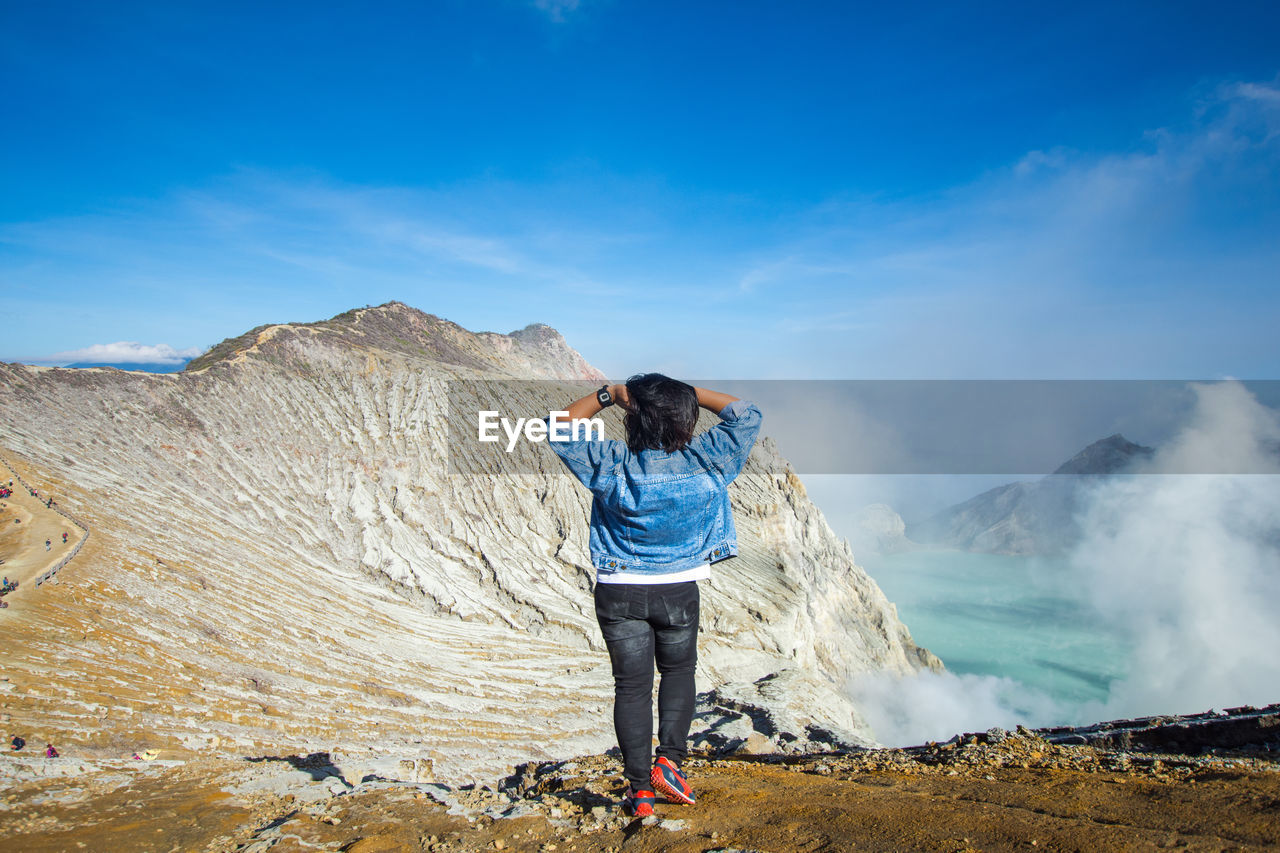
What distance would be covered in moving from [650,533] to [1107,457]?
5368 inches

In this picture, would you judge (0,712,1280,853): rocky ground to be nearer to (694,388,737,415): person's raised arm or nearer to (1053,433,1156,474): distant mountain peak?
(694,388,737,415): person's raised arm

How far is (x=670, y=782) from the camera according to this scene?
3947 millimetres

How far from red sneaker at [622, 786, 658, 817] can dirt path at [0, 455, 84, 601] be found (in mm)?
16131

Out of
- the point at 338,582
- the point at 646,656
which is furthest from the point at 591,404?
the point at 338,582

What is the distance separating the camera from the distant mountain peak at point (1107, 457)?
107 metres

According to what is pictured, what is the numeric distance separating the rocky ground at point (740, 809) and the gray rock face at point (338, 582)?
25.9 ft

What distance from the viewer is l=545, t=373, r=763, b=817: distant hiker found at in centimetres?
364

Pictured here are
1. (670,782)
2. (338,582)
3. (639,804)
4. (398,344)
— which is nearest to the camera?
(639,804)

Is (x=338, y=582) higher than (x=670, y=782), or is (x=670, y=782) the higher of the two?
(x=670, y=782)

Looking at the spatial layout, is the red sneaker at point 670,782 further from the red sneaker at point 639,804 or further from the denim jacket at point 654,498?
the denim jacket at point 654,498

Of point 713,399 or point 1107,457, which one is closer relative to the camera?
point 713,399

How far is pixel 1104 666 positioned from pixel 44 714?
99016mm

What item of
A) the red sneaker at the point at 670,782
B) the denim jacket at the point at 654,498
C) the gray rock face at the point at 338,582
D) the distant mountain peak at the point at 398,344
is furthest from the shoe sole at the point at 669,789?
the distant mountain peak at the point at 398,344

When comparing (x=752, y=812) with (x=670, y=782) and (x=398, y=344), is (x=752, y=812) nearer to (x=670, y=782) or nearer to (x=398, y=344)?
(x=670, y=782)
